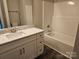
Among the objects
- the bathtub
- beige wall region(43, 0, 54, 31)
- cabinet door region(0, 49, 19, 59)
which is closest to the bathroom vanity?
cabinet door region(0, 49, 19, 59)

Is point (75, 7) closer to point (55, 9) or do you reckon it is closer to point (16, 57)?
point (55, 9)

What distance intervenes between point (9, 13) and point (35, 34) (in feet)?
2.70

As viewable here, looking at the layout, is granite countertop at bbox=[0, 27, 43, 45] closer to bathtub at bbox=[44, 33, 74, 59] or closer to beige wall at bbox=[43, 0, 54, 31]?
bathtub at bbox=[44, 33, 74, 59]

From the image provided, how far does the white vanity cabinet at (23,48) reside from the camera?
4.61 feet

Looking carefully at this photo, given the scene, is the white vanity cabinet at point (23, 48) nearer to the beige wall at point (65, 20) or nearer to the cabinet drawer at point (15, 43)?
the cabinet drawer at point (15, 43)

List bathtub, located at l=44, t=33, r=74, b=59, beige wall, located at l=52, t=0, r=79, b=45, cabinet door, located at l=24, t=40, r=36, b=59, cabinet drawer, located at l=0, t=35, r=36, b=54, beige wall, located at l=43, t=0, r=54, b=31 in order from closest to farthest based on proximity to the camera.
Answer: cabinet drawer, located at l=0, t=35, r=36, b=54 → cabinet door, located at l=24, t=40, r=36, b=59 → bathtub, located at l=44, t=33, r=74, b=59 → beige wall, located at l=52, t=0, r=79, b=45 → beige wall, located at l=43, t=0, r=54, b=31

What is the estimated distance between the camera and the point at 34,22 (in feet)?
7.86

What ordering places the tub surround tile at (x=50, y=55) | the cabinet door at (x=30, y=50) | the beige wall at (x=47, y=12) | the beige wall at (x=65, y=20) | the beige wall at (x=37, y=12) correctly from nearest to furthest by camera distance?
the cabinet door at (x=30, y=50) < the tub surround tile at (x=50, y=55) < the beige wall at (x=37, y=12) < the beige wall at (x=65, y=20) < the beige wall at (x=47, y=12)

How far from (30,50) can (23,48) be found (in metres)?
0.22

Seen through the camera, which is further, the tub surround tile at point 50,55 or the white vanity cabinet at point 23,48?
the tub surround tile at point 50,55

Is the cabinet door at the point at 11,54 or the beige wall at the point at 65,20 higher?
the beige wall at the point at 65,20

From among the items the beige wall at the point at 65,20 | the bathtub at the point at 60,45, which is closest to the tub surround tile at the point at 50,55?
the bathtub at the point at 60,45

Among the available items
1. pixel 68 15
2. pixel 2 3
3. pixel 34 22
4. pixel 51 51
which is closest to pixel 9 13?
pixel 2 3

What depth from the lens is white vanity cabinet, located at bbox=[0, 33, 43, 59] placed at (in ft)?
4.61
